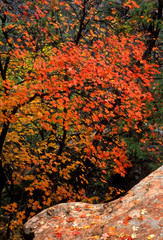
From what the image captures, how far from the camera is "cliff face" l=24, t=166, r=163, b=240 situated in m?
3.41

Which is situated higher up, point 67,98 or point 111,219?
point 67,98

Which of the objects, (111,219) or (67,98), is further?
(67,98)

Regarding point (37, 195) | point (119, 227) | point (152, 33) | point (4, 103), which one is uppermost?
point (152, 33)

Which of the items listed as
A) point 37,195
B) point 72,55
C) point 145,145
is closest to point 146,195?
point 145,145

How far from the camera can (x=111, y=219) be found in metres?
4.03

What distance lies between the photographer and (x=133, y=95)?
8234mm

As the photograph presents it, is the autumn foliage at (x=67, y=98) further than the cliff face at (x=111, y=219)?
Yes

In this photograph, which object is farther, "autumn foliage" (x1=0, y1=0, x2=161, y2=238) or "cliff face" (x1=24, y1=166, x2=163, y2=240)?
"autumn foliage" (x1=0, y1=0, x2=161, y2=238)

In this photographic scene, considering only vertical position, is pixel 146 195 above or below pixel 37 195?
above

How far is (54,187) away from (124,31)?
983 centimetres

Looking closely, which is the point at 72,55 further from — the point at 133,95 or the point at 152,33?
the point at 152,33

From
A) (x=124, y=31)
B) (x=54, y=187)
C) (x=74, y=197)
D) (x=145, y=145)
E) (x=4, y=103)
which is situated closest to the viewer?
(x=4, y=103)

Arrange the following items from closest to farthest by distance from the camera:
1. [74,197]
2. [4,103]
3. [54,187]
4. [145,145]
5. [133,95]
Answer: [4,103] → [133,95] → [145,145] → [74,197] → [54,187]

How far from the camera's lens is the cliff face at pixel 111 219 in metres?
3.41
